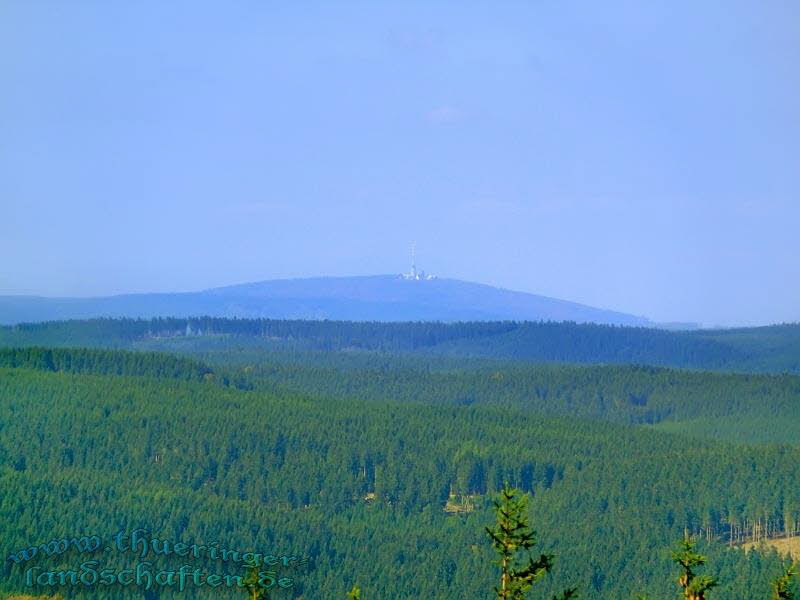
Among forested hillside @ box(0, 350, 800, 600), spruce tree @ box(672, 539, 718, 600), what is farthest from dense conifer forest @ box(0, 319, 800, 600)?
spruce tree @ box(672, 539, 718, 600)

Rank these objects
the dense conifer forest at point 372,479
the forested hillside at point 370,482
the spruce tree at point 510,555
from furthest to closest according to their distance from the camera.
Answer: the forested hillside at point 370,482, the dense conifer forest at point 372,479, the spruce tree at point 510,555

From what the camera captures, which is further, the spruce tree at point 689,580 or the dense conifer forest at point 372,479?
the dense conifer forest at point 372,479

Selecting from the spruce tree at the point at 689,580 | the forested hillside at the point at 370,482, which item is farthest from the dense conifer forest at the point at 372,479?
the spruce tree at the point at 689,580

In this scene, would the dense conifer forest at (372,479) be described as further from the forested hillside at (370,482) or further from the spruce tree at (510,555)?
the spruce tree at (510,555)

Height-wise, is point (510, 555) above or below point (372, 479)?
above

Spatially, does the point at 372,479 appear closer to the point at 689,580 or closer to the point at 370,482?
the point at 370,482

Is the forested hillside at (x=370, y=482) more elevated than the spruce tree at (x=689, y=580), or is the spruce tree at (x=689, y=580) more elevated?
the spruce tree at (x=689, y=580)

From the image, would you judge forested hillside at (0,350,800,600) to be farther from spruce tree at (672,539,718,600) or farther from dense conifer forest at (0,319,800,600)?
spruce tree at (672,539,718,600)

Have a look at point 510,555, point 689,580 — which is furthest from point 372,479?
point 510,555

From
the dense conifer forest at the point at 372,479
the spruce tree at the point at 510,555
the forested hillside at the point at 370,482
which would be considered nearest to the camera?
the spruce tree at the point at 510,555
